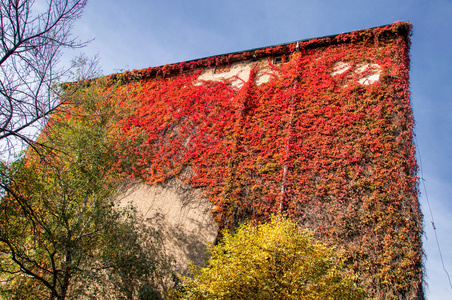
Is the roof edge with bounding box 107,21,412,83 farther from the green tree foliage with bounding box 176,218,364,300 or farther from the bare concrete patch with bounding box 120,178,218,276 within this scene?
the green tree foliage with bounding box 176,218,364,300

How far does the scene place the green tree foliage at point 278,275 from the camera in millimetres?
5363

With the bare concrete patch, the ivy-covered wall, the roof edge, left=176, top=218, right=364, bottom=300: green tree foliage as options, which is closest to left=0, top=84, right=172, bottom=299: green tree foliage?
the bare concrete patch

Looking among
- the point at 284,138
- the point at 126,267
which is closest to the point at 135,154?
the point at 126,267

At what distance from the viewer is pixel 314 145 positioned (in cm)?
927

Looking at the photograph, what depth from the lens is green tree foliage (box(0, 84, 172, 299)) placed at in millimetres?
6602

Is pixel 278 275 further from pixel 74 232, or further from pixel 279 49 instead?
pixel 279 49

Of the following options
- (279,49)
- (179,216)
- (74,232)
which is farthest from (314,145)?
(74,232)

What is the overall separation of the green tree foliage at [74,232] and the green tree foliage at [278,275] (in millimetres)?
2293

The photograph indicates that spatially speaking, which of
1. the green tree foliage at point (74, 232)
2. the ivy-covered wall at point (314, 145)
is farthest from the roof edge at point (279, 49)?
the green tree foliage at point (74, 232)

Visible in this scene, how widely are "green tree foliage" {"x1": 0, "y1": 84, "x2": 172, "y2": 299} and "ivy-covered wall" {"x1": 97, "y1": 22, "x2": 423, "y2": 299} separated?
1008 millimetres

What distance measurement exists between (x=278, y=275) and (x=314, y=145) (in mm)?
4567

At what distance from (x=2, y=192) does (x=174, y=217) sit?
17.6 ft

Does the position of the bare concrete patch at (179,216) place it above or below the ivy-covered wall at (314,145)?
below

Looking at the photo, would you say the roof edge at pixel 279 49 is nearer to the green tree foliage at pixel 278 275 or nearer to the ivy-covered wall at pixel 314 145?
the ivy-covered wall at pixel 314 145
